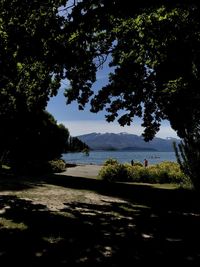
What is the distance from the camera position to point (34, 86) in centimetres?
1653

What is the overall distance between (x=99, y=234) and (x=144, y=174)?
19.8 metres

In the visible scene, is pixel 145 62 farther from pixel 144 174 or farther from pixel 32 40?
pixel 144 174

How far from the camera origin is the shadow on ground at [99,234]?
7473 mm

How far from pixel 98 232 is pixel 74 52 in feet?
25.4

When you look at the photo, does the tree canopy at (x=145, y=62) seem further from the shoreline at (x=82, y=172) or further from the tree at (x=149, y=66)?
the shoreline at (x=82, y=172)

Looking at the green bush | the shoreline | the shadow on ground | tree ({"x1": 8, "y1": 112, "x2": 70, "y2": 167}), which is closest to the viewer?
the shadow on ground

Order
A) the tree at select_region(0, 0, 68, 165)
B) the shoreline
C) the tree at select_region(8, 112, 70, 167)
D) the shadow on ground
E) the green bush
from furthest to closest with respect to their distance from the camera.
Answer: the tree at select_region(8, 112, 70, 167), the shoreline, the green bush, the tree at select_region(0, 0, 68, 165), the shadow on ground

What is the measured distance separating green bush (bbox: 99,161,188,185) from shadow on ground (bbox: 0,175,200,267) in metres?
12.4

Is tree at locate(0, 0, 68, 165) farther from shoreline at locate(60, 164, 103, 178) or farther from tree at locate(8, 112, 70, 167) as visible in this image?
tree at locate(8, 112, 70, 167)

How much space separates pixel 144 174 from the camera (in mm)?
29109

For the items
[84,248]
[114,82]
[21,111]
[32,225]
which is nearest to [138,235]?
[84,248]

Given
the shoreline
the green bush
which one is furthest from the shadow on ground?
the shoreline

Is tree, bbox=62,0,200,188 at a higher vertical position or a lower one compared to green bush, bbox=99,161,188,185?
higher

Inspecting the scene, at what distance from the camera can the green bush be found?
2812 centimetres
